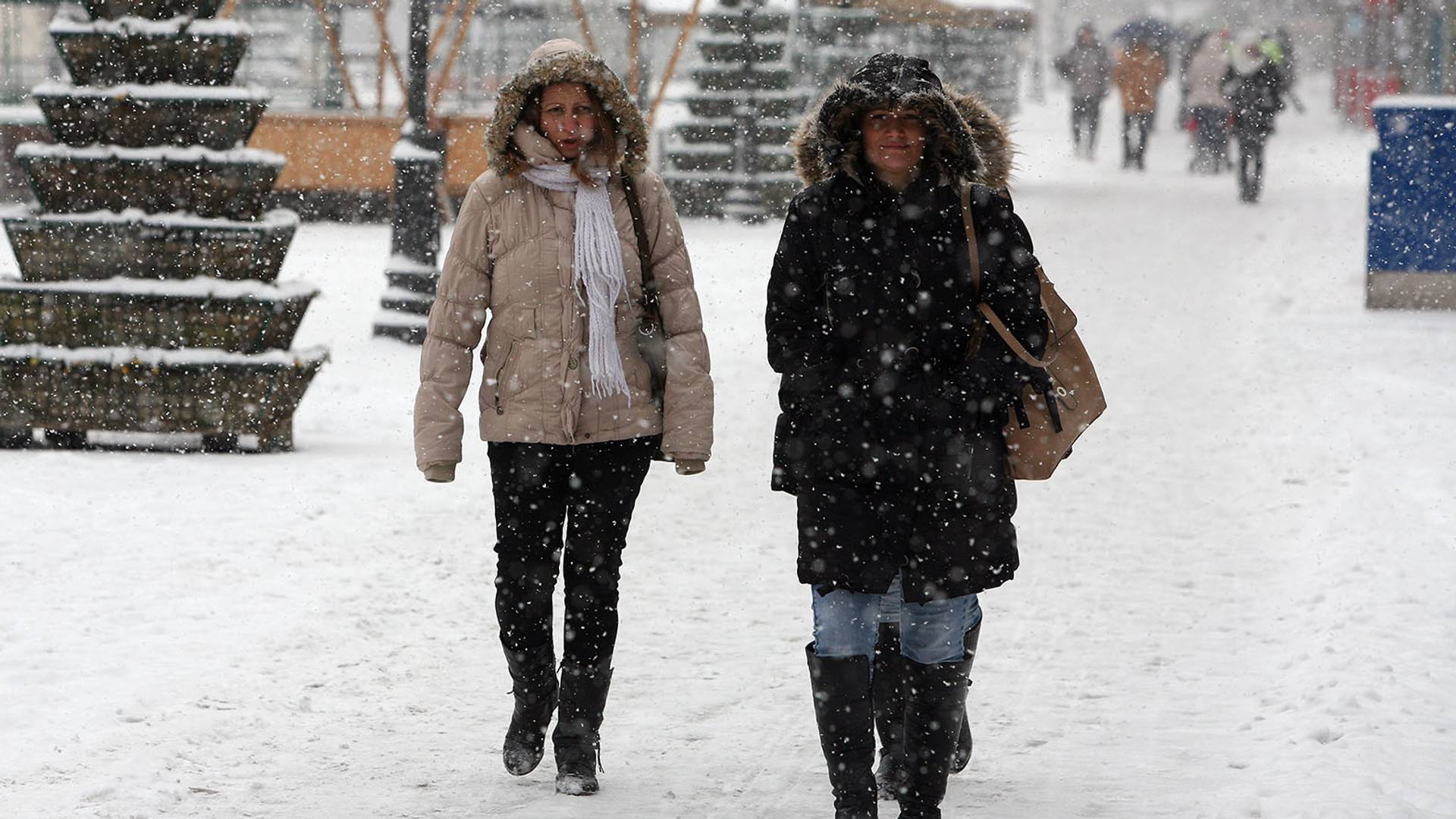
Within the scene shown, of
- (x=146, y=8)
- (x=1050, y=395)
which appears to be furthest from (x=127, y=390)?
(x=1050, y=395)

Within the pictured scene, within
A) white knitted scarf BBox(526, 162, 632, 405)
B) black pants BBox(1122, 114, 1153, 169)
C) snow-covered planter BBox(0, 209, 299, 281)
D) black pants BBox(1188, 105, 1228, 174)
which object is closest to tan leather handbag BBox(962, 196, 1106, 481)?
white knitted scarf BBox(526, 162, 632, 405)

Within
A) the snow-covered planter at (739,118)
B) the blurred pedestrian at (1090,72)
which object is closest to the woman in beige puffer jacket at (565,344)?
the snow-covered planter at (739,118)

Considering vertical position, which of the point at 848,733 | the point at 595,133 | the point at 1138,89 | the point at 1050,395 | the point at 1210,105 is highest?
the point at 595,133

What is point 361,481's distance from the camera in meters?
9.20

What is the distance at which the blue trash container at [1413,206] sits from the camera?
1428cm

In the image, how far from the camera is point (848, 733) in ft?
14.2

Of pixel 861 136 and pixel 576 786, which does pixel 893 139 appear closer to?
pixel 861 136

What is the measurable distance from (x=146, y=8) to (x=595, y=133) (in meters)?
5.85

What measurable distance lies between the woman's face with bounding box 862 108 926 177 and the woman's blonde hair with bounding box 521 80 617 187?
809 mm

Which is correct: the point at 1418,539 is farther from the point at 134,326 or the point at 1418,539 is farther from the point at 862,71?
the point at 134,326

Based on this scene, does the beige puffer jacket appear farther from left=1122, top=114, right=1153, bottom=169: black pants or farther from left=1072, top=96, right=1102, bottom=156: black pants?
left=1072, top=96, right=1102, bottom=156: black pants

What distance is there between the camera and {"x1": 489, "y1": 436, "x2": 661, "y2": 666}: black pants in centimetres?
488

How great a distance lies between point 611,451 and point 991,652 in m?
2.15

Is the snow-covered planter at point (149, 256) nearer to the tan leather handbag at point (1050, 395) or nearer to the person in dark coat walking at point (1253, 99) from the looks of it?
the tan leather handbag at point (1050, 395)
